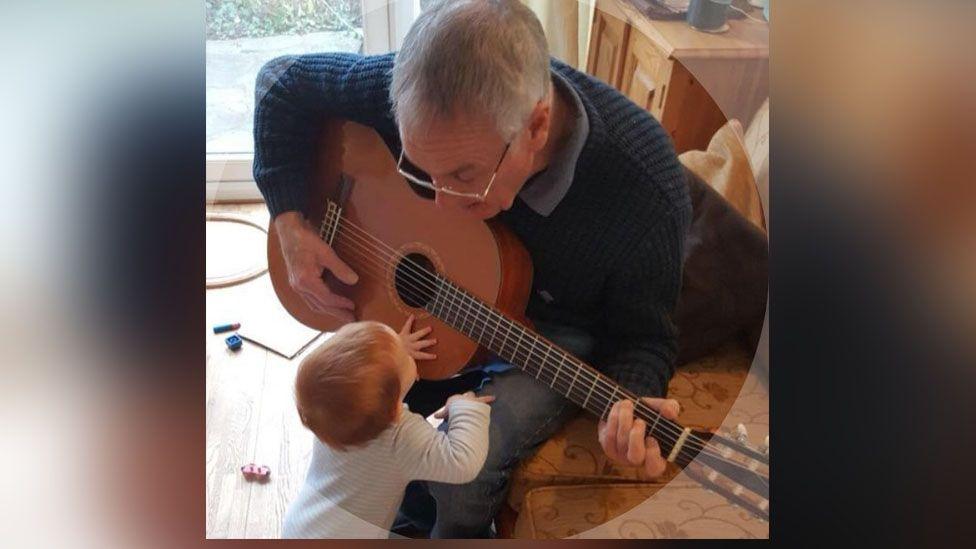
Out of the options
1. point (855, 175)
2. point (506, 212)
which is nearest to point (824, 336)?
point (855, 175)

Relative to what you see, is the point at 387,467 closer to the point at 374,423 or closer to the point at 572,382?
the point at 374,423

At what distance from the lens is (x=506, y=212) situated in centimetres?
103

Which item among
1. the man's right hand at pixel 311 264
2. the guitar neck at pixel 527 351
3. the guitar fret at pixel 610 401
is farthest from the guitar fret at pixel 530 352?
the man's right hand at pixel 311 264

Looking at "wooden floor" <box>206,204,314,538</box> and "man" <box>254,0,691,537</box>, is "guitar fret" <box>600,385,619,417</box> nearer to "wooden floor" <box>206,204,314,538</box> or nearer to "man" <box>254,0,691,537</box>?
"man" <box>254,0,691,537</box>

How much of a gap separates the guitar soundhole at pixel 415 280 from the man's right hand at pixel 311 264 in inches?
2.2

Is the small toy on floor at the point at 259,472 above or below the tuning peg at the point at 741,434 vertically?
below

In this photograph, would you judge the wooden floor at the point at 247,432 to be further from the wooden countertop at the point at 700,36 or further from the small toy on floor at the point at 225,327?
the wooden countertop at the point at 700,36

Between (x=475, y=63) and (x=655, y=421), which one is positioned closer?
(x=475, y=63)

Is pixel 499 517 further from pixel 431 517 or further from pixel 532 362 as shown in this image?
pixel 532 362

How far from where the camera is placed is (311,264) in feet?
3.57

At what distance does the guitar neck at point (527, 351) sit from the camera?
3.43 ft

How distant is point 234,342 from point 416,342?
24 centimetres

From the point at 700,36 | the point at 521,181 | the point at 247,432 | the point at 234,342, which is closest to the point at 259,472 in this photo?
the point at 247,432

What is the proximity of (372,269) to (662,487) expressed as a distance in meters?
0.45
